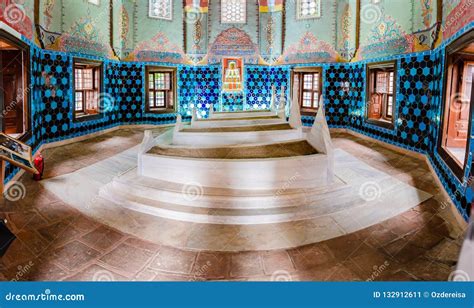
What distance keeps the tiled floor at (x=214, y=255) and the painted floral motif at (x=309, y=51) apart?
28.1ft

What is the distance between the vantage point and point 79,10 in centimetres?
955

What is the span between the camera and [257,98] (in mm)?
13820

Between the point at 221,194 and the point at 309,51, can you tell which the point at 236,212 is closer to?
the point at 221,194

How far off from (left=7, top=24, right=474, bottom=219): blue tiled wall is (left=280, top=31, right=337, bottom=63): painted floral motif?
35cm

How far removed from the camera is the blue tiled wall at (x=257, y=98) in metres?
7.10

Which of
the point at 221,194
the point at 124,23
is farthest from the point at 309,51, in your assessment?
the point at 221,194

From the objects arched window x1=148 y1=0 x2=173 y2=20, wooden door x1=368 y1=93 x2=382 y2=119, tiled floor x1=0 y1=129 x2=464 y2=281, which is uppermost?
arched window x1=148 y1=0 x2=173 y2=20

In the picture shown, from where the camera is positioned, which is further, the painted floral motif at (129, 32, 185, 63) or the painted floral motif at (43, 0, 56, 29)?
the painted floral motif at (129, 32, 185, 63)

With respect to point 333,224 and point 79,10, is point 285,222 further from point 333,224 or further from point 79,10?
point 79,10

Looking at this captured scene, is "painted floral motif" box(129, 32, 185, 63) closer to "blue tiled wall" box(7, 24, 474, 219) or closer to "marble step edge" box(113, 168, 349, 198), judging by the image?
"blue tiled wall" box(7, 24, 474, 219)

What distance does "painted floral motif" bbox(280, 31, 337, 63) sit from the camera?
12.1 m

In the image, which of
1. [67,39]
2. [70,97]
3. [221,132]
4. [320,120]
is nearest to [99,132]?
[70,97]

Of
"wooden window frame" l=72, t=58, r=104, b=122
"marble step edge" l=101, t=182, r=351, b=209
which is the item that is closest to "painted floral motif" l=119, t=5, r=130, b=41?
"wooden window frame" l=72, t=58, r=104, b=122

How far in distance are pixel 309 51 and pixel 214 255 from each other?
34.8ft
